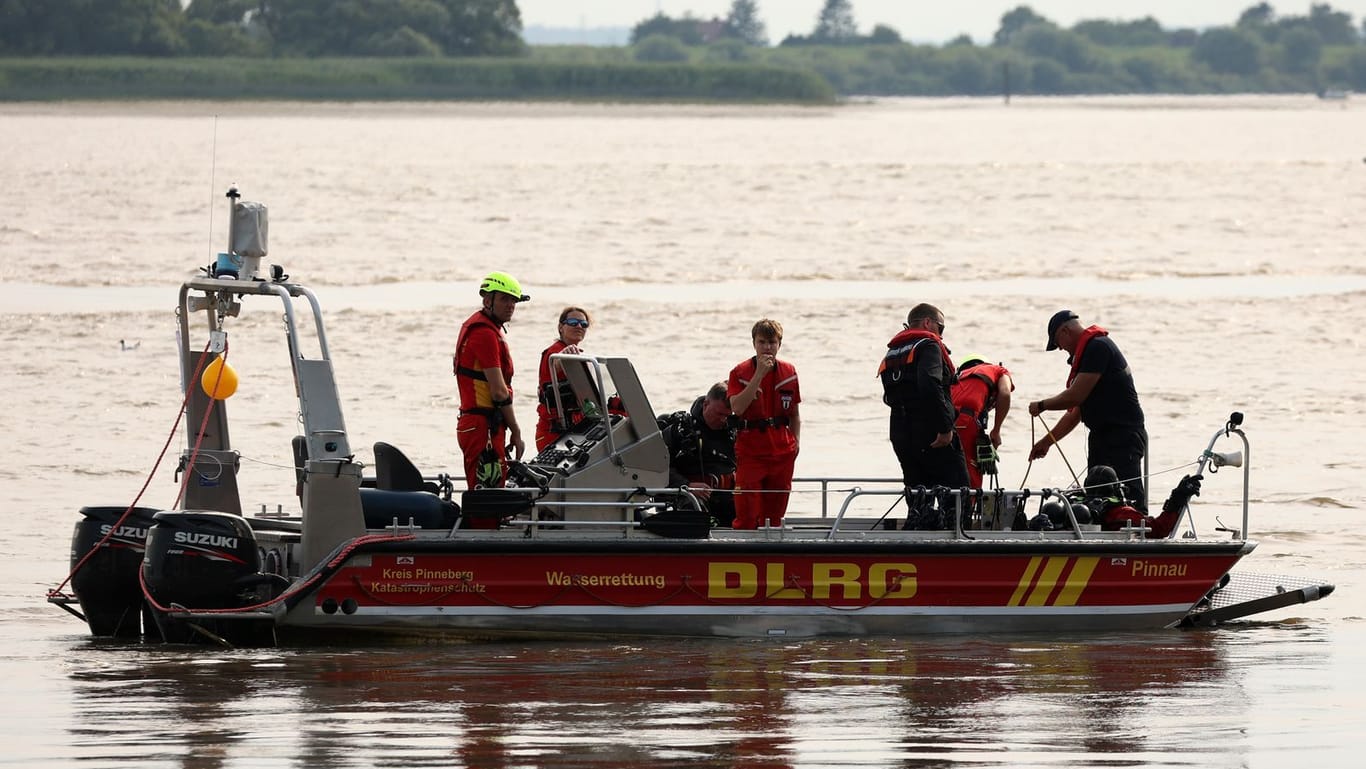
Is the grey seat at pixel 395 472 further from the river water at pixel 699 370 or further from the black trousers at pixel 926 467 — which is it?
the black trousers at pixel 926 467

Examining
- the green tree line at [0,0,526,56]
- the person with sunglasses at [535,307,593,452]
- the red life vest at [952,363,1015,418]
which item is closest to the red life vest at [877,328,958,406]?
the red life vest at [952,363,1015,418]

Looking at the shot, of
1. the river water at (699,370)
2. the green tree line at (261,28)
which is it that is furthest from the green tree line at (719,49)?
the river water at (699,370)

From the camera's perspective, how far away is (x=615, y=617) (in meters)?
9.72

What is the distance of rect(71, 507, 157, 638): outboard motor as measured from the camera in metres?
9.73

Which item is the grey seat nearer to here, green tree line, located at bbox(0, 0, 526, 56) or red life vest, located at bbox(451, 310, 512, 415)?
red life vest, located at bbox(451, 310, 512, 415)

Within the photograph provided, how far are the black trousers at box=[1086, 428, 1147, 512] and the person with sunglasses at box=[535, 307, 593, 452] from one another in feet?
8.35

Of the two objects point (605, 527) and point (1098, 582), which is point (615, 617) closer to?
point (605, 527)

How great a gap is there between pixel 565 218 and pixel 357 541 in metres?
21.8

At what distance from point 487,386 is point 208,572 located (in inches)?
62.2

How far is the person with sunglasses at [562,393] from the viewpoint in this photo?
10344 millimetres

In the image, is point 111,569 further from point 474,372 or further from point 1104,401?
point 1104,401

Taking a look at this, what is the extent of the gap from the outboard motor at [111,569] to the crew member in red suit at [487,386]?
1501 mm

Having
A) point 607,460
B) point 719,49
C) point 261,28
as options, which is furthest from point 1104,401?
point 719,49

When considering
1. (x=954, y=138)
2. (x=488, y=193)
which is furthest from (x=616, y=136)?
(x=488, y=193)
